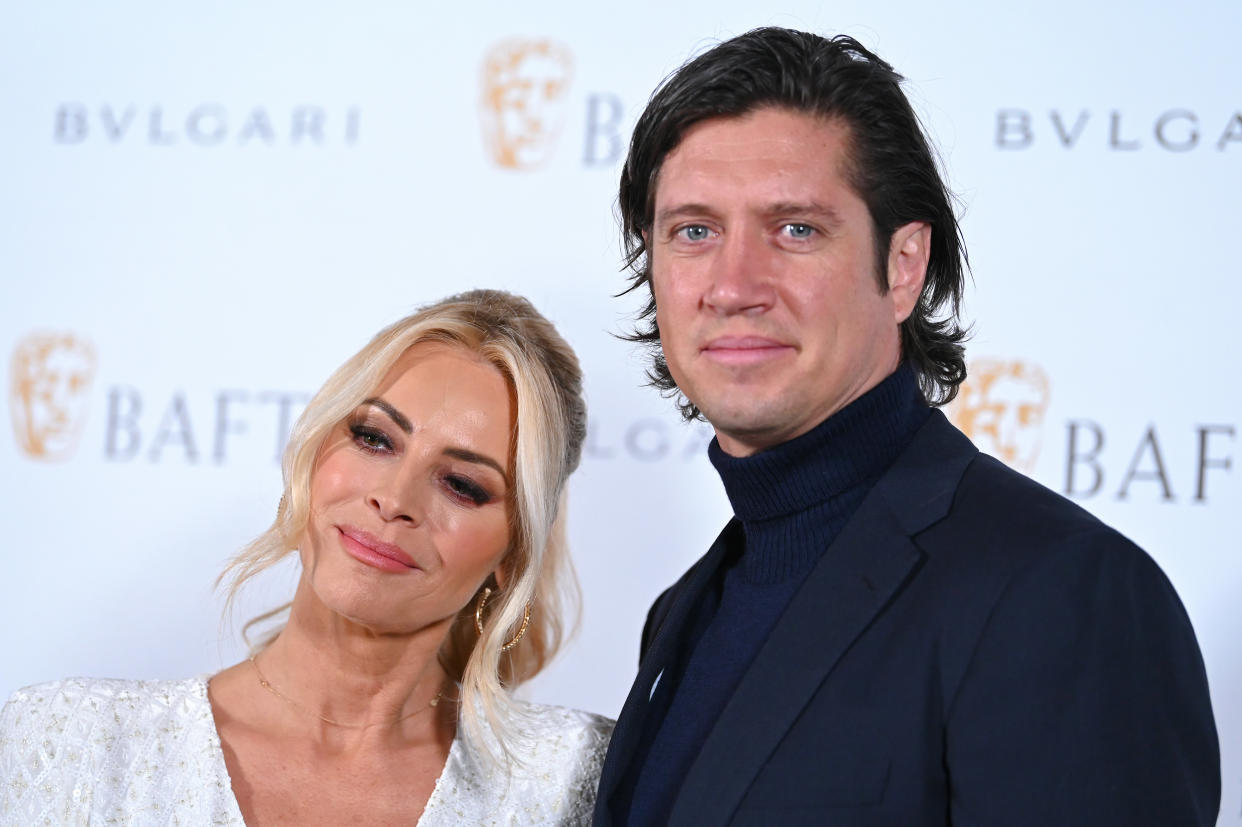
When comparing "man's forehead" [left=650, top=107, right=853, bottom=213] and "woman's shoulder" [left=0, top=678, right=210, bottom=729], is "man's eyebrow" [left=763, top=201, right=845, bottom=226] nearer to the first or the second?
"man's forehead" [left=650, top=107, right=853, bottom=213]

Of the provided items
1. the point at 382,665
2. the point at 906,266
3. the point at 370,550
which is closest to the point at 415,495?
the point at 370,550

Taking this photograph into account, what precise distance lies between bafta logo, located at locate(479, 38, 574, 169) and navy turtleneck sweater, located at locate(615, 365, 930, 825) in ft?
4.35

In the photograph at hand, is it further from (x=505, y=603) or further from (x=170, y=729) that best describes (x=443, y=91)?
(x=170, y=729)

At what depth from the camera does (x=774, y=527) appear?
1877 millimetres

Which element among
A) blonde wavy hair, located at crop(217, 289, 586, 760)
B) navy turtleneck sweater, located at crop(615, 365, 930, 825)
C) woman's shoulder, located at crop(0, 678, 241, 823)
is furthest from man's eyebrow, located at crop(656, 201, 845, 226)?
woman's shoulder, located at crop(0, 678, 241, 823)

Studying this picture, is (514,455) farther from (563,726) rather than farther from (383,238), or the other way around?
(383,238)

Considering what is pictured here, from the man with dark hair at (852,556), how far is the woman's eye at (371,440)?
0.54 meters

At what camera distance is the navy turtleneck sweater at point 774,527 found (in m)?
1.81

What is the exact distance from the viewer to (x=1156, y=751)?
1.38m

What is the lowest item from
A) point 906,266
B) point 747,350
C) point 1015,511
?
point 1015,511

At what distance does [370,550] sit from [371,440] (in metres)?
0.20

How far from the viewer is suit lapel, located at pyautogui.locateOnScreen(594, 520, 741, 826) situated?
192 cm

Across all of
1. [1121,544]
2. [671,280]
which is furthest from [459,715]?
[1121,544]

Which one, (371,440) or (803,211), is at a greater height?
(803,211)
